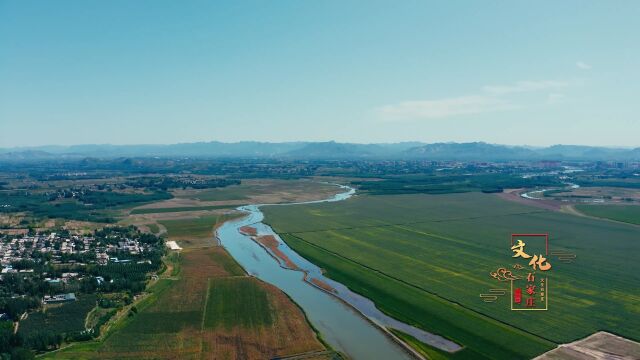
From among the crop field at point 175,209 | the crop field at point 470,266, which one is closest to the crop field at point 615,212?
the crop field at point 470,266

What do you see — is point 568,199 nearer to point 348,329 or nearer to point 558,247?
point 558,247

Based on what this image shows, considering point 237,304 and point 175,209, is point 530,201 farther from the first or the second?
point 237,304

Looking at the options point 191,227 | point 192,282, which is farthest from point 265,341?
point 191,227

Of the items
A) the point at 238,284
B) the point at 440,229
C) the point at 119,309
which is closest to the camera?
the point at 119,309

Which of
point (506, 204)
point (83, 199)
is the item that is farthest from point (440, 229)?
point (83, 199)

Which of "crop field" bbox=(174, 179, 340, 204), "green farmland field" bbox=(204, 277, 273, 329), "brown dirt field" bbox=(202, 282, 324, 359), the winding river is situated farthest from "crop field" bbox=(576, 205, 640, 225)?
"brown dirt field" bbox=(202, 282, 324, 359)

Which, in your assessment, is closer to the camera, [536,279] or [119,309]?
[119,309]
